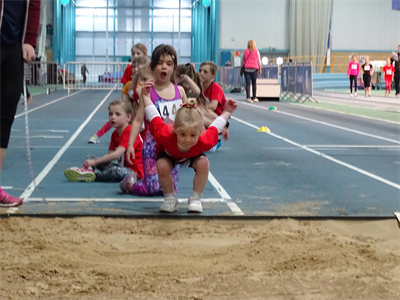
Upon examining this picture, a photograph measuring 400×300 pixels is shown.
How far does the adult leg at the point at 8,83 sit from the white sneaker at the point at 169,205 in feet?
4.07

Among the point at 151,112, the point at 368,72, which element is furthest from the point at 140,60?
the point at 368,72

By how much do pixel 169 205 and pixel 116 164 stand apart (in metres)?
1.65

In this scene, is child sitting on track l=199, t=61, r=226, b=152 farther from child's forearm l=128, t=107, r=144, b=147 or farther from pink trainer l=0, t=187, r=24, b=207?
pink trainer l=0, t=187, r=24, b=207

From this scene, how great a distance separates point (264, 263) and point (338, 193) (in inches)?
89.4

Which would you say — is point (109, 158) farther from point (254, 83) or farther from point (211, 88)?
point (254, 83)

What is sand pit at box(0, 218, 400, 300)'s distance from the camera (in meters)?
2.74

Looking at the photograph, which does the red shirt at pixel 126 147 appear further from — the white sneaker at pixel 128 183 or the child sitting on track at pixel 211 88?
the child sitting on track at pixel 211 88

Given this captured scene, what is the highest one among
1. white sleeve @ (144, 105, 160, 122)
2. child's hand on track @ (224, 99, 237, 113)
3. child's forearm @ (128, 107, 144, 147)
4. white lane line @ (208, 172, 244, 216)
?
child's hand on track @ (224, 99, 237, 113)

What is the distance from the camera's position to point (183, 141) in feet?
13.9

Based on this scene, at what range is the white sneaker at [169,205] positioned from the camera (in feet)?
14.4

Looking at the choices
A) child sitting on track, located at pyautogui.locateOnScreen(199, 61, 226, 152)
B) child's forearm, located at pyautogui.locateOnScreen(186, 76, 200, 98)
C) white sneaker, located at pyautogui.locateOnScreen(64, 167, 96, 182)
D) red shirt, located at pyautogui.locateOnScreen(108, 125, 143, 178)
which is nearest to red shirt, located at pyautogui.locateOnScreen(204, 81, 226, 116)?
child sitting on track, located at pyautogui.locateOnScreen(199, 61, 226, 152)

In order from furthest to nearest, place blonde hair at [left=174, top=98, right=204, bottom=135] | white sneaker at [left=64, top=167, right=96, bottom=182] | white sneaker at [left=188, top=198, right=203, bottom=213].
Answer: white sneaker at [left=64, top=167, right=96, bottom=182] < white sneaker at [left=188, top=198, right=203, bottom=213] < blonde hair at [left=174, top=98, right=204, bottom=135]

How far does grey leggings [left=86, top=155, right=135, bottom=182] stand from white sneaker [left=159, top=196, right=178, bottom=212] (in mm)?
1301

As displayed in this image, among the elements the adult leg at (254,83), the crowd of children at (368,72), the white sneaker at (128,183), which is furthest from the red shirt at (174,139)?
the crowd of children at (368,72)
